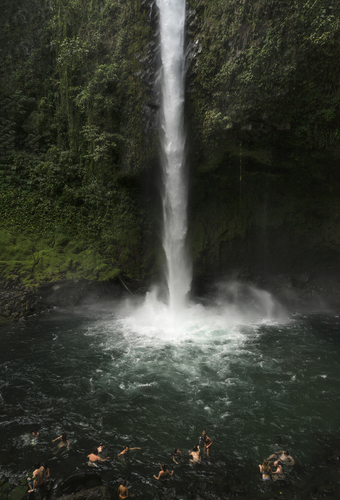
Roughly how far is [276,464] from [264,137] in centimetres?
1125

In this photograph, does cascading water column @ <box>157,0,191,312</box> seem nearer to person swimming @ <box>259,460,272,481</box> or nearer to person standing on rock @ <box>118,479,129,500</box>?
person swimming @ <box>259,460,272,481</box>

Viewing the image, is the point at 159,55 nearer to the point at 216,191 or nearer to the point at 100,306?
the point at 216,191

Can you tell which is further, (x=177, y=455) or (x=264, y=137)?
(x=264, y=137)

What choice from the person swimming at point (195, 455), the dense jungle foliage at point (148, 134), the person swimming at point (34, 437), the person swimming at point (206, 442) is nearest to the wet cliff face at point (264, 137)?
the dense jungle foliage at point (148, 134)

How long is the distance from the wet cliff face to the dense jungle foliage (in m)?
0.05

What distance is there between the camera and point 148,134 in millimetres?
14977

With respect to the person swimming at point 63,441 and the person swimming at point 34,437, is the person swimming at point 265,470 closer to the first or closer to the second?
the person swimming at point 63,441

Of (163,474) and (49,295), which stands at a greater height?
(49,295)

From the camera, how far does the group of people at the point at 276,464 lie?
20.3 feet

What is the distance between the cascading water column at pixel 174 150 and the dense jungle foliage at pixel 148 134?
1.77 ft

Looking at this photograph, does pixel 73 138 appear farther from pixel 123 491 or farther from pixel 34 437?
pixel 123 491

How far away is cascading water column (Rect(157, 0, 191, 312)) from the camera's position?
552 inches

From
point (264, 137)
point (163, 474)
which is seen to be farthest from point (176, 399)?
point (264, 137)

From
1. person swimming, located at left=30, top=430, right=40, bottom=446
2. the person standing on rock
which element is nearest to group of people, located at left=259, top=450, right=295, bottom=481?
the person standing on rock
